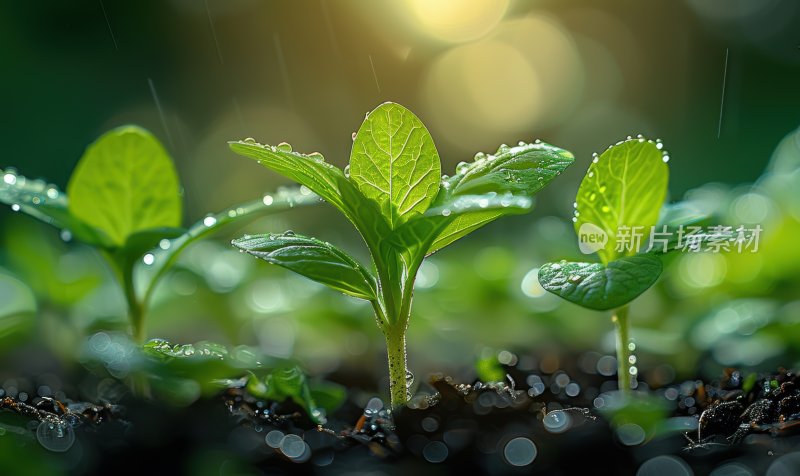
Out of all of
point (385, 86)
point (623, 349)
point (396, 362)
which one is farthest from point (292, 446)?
point (385, 86)

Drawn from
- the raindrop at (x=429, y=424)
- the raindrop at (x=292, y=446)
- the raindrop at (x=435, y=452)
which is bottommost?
the raindrop at (x=435, y=452)

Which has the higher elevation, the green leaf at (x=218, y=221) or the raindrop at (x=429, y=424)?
the green leaf at (x=218, y=221)

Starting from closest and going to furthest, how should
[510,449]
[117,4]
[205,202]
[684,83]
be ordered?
[510,449] < [205,202] < [117,4] < [684,83]

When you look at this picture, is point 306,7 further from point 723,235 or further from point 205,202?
point 723,235

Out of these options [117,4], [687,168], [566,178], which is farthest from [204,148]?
[687,168]

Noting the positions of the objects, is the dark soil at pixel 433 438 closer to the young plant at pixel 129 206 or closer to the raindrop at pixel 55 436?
the raindrop at pixel 55 436

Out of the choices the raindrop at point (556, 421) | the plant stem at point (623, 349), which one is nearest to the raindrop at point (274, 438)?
the raindrop at point (556, 421)

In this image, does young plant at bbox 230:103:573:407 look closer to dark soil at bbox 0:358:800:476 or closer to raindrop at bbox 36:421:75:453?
dark soil at bbox 0:358:800:476

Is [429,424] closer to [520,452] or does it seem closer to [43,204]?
[520,452]
